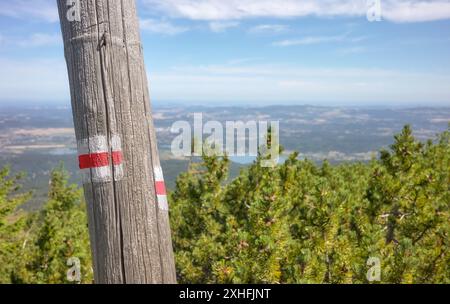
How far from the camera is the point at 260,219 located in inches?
279

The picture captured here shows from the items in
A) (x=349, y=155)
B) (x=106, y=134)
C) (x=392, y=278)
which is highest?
(x=106, y=134)

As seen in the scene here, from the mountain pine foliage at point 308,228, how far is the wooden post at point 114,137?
4984 mm

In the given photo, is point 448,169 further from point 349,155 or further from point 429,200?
point 349,155

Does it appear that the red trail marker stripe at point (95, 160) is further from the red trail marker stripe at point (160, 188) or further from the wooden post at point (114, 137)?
the red trail marker stripe at point (160, 188)

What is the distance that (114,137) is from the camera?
151 centimetres

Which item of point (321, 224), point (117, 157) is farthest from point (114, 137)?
point (321, 224)

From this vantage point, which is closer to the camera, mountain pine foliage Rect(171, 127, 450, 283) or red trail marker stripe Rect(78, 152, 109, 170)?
red trail marker stripe Rect(78, 152, 109, 170)

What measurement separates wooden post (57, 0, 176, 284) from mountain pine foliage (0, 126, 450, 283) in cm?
498

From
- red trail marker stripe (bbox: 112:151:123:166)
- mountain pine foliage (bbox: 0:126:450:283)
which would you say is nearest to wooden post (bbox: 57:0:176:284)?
red trail marker stripe (bbox: 112:151:123:166)

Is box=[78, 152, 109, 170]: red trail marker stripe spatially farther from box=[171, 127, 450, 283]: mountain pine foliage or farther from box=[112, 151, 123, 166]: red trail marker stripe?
box=[171, 127, 450, 283]: mountain pine foliage

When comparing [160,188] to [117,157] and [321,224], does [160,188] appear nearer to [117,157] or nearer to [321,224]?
[117,157]

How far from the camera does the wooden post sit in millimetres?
1505

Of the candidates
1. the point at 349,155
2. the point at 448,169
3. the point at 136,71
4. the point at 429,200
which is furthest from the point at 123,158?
the point at 349,155
